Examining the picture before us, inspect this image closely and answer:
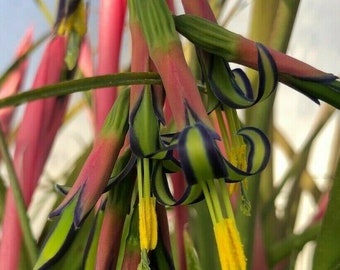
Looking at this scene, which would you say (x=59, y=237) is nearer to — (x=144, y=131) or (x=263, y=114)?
(x=144, y=131)

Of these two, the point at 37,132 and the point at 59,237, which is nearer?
the point at 59,237

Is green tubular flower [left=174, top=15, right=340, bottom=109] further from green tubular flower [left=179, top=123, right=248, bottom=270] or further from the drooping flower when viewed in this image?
the drooping flower

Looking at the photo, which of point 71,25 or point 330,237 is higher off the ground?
point 71,25

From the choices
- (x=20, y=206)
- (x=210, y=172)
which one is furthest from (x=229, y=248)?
(x=20, y=206)

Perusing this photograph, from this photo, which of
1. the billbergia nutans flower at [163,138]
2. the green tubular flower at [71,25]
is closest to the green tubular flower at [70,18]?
the green tubular flower at [71,25]
